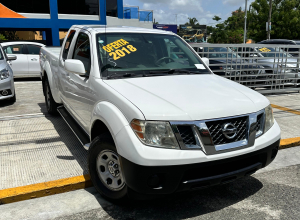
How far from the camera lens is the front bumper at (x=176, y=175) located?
2.56 m

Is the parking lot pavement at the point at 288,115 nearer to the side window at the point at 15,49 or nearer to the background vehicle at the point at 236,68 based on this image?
the background vehicle at the point at 236,68

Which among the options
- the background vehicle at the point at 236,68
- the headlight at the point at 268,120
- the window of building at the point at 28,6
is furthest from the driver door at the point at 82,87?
the window of building at the point at 28,6

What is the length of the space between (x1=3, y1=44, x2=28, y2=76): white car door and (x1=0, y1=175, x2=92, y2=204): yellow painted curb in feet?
31.8

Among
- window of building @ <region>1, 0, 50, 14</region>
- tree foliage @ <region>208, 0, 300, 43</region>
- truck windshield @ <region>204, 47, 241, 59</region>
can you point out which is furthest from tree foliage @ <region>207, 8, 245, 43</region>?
truck windshield @ <region>204, 47, 241, 59</region>

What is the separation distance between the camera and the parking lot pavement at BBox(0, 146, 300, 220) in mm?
2998

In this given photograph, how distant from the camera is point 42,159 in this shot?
Answer: 4164mm

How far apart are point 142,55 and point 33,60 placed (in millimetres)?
9519

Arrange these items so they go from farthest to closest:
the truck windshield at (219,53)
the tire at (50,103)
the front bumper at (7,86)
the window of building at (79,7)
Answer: the window of building at (79,7) → the truck windshield at (219,53) → the front bumper at (7,86) → the tire at (50,103)

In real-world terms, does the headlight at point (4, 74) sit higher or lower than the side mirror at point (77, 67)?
lower

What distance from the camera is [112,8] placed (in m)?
24.2

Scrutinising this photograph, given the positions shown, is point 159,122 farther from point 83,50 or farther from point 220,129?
point 83,50

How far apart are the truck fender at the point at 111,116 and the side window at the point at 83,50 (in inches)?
29.6

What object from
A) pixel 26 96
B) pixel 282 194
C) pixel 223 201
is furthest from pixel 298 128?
pixel 26 96

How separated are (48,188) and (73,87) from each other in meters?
1.48
